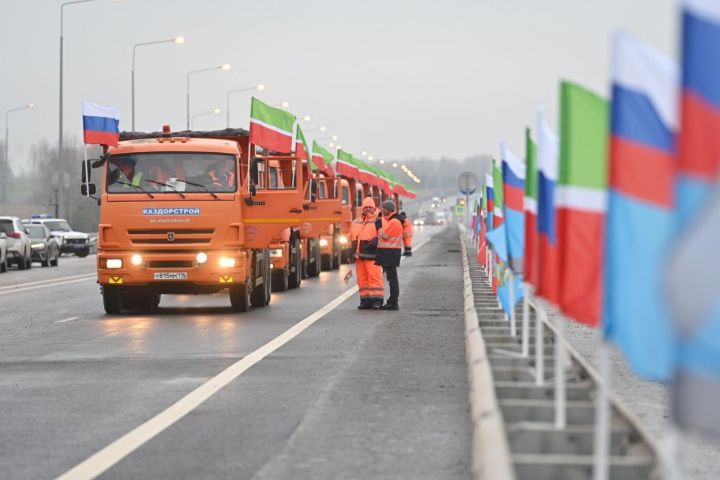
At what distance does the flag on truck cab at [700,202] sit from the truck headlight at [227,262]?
60.2 ft

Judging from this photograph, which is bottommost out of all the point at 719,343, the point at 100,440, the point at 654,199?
the point at 100,440

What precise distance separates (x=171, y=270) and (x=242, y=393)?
10273mm

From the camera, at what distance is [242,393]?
1257 cm

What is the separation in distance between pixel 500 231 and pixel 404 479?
8.02m

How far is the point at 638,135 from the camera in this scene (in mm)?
5645

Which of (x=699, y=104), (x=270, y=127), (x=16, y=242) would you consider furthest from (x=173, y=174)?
(x=16, y=242)

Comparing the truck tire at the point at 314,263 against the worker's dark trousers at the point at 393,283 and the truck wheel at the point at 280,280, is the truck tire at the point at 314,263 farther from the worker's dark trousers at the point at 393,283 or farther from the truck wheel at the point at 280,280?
the worker's dark trousers at the point at 393,283

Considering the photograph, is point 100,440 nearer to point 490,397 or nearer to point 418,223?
point 490,397

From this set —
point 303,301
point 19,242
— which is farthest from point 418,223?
point 303,301

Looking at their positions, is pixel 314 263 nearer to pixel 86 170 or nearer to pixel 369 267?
pixel 369 267

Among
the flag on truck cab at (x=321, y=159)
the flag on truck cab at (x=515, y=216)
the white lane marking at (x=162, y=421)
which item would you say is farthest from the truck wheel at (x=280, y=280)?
the flag on truck cab at (x=515, y=216)

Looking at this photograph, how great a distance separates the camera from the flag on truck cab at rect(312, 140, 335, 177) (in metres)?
44.6

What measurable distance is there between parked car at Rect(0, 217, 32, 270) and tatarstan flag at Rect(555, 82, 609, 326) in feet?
137

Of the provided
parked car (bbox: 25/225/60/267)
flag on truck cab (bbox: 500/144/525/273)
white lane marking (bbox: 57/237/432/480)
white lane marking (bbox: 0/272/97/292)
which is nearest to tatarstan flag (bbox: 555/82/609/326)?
white lane marking (bbox: 57/237/432/480)
